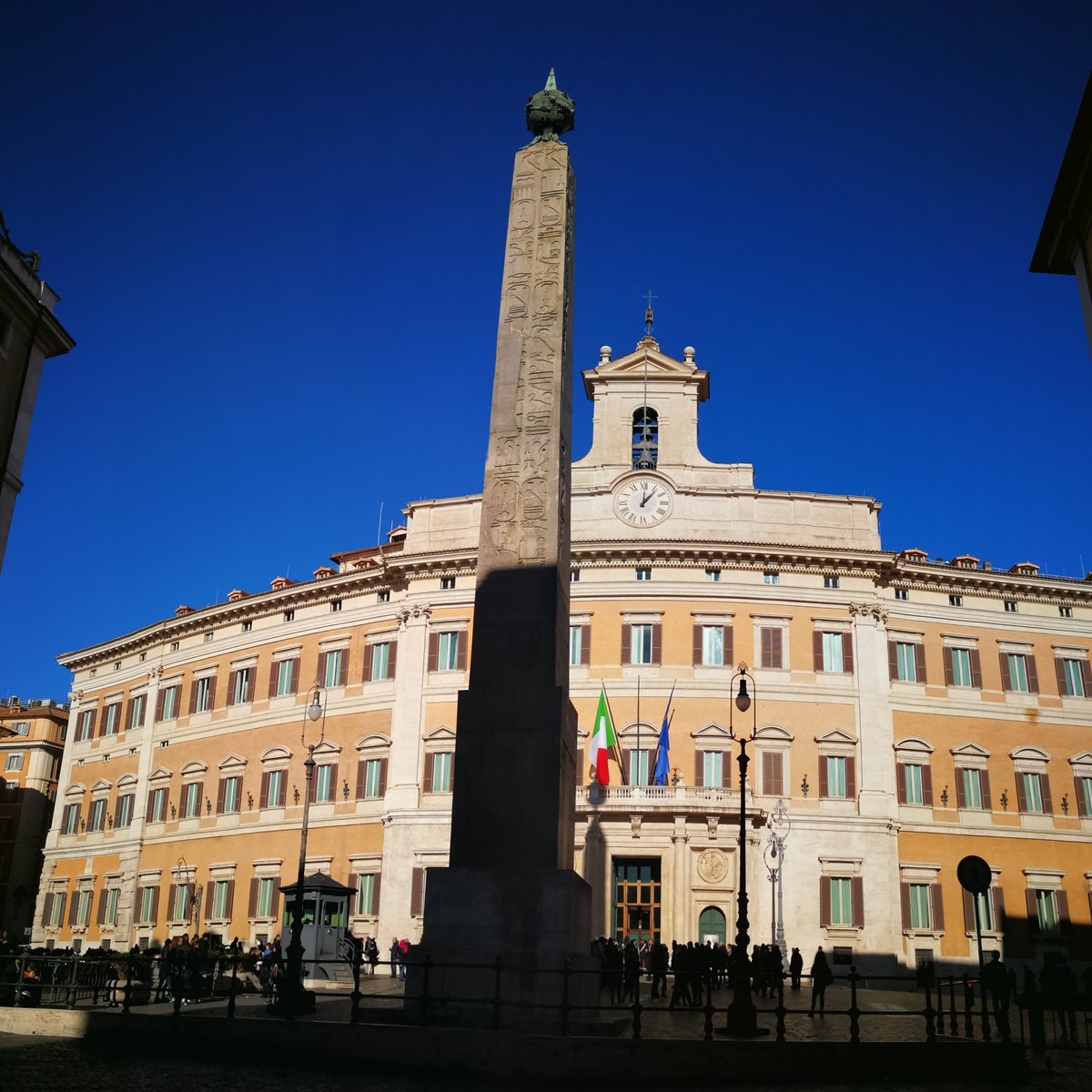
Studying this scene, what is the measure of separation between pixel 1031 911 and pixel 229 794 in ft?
86.4

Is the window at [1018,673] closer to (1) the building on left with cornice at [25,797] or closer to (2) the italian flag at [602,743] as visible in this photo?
(2) the italian flag at [602,743]

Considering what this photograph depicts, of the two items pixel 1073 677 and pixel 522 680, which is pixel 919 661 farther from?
pixel 522 680

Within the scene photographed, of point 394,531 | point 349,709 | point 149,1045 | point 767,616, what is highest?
point 394,531

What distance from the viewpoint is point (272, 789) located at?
1622 inches

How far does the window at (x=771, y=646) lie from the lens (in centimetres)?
3712

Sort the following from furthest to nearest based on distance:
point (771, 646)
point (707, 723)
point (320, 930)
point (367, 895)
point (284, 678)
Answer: point (284, 678) < point (367, 895) < point (771, 646) < point (707, 723) < point (320, 930)

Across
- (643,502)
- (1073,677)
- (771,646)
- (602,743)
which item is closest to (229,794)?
(602,743)

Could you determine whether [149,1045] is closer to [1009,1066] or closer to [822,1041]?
[822,1041]

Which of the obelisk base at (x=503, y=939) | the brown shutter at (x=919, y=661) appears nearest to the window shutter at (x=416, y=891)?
the brown shutter at (x=919, y=661)

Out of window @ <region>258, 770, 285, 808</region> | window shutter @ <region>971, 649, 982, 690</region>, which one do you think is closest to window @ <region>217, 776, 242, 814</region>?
window @ <region>258, 770, 285, 808</region>

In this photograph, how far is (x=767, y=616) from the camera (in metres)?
37.5

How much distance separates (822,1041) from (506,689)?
5.21 m

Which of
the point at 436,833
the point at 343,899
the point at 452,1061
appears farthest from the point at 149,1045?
the point at 436,833

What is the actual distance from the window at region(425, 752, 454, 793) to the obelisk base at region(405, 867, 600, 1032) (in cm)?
2381
